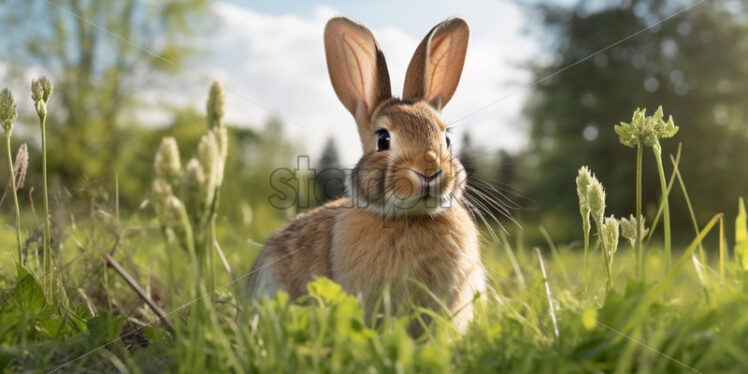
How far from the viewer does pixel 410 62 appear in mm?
3811

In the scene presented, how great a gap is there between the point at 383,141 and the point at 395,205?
0.50 m

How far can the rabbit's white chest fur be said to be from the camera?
310 centimetres

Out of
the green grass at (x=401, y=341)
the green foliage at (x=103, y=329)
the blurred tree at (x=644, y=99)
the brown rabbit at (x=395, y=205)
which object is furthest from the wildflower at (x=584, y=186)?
the blurred tree at (x=644, y=99)

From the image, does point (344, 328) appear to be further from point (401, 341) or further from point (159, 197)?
point (159, 197)

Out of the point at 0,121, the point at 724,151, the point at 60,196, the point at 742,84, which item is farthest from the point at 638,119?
the point at 742,84

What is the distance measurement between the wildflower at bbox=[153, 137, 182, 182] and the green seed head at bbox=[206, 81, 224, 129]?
27 cm

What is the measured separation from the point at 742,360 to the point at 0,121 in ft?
9.99

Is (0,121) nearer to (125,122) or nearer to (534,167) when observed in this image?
(534,167)

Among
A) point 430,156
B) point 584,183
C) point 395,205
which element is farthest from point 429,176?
point 584,183

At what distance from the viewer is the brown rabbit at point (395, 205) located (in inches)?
123

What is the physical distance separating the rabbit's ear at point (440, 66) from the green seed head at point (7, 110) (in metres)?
2.35

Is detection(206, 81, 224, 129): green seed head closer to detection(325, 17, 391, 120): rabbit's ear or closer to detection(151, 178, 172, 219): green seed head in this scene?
Result: detection(151, 178, 172, 219): green seed head

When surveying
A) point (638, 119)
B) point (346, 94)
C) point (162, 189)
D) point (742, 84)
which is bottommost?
point (162, 189)

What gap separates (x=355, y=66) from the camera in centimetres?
397
